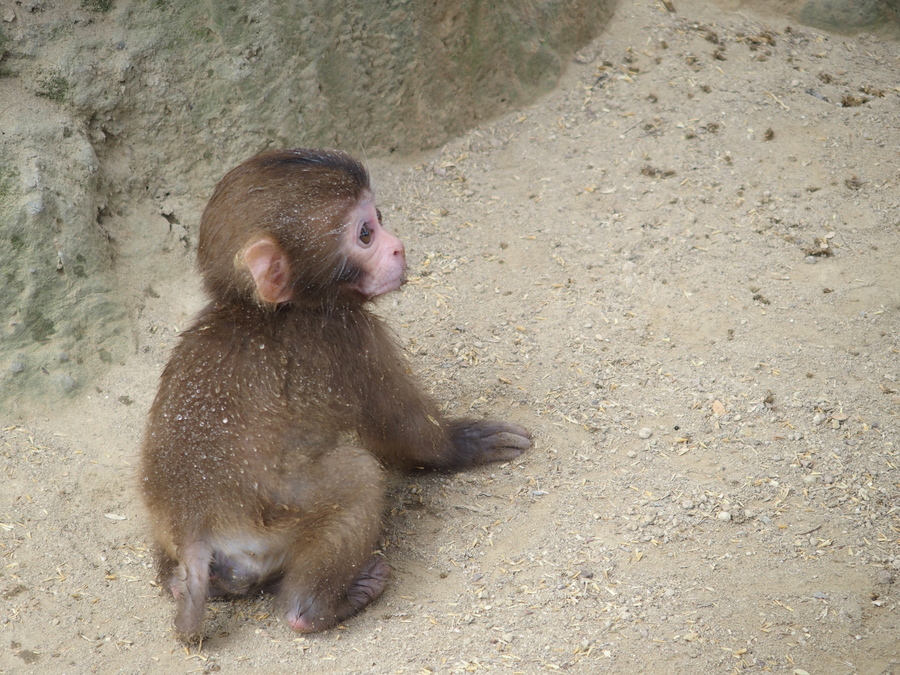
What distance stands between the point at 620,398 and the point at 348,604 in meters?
2.08

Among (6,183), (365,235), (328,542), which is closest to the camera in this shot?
(328,542)

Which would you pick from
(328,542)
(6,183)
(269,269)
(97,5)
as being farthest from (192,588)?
(97,5)

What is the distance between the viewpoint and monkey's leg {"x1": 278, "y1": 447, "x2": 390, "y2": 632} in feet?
13.0

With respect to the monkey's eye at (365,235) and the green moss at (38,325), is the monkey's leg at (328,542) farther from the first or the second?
the green moss at (38,325)

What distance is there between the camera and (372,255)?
4.31m

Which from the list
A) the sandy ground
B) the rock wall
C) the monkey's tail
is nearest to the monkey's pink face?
the sandy ground

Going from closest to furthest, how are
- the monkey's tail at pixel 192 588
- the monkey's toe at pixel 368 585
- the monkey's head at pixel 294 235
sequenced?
the monkey's tail at pixel 192 588, the monkey's head at pixel 294 235, the monkey's toe at pixel 368 585

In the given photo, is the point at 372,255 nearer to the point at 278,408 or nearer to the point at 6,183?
the point at 278,408

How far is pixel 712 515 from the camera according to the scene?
4.26 metres

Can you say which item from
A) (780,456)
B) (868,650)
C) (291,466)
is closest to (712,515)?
(780,456)

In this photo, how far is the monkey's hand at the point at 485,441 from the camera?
500cm

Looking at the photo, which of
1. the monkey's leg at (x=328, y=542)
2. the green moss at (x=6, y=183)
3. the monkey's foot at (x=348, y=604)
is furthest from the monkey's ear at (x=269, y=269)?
the green moss at (x=6, y=183)

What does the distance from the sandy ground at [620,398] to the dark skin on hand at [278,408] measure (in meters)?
0.30

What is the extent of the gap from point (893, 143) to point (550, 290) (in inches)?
118
